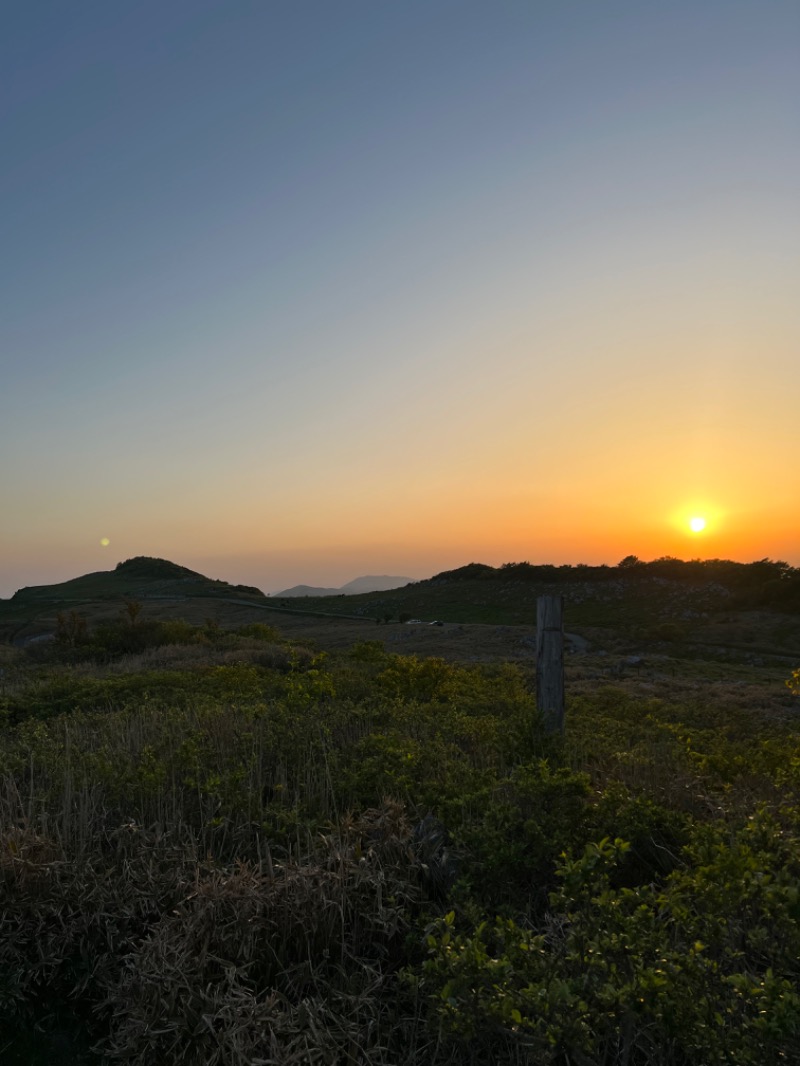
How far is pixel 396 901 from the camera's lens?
4.56 metres

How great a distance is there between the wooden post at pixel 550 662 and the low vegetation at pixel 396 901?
405mm

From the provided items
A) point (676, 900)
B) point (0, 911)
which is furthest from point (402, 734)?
point (676, 900)

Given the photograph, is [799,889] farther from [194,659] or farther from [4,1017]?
[194,659]

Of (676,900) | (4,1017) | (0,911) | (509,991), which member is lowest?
(4,1017)

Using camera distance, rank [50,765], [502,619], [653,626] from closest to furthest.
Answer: [50,765] → [653,626] → [502,619]

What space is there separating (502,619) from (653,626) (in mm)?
9674

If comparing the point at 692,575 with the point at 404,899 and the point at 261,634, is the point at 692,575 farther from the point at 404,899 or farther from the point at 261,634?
the point at 404,899

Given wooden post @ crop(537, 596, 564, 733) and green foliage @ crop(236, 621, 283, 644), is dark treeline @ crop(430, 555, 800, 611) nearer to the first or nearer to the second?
green foliage @ crop(236, 621, 283, 644)

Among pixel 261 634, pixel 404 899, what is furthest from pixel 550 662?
pixel 261 634

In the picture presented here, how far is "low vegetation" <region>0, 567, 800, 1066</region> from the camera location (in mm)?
3123

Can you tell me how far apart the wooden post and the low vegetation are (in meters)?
0.40

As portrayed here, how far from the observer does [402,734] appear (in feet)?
27.9

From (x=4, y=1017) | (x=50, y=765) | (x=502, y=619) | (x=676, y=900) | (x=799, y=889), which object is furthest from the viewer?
(x=502, y=619)

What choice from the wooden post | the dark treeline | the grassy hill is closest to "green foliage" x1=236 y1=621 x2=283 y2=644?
the grassy hill
